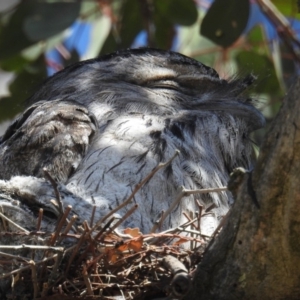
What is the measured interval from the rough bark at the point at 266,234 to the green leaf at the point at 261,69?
2862 millimetres

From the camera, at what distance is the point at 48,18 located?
5.51 metres

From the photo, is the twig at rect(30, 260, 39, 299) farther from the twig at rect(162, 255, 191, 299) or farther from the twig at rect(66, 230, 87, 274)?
the twig at rect(162, 255, 191, 299)

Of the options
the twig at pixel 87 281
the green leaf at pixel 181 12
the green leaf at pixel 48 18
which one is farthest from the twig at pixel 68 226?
the green leaf at pixel 181 12

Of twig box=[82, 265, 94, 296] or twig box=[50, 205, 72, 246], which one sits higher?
twig box=[50, 205, 72, 246]

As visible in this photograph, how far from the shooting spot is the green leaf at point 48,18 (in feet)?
17.6

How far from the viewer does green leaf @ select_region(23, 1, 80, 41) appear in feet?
17.6

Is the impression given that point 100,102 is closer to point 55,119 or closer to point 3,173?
point 55,119

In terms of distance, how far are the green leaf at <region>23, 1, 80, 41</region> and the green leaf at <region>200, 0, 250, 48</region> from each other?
37.2 inches

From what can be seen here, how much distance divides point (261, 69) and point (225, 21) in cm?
71

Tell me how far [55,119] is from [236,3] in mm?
1846

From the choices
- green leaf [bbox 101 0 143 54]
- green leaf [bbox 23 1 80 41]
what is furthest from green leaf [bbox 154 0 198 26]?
green leaf [bbox 23 1 80 41]

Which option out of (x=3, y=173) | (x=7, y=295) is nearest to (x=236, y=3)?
(x=3, y=173)

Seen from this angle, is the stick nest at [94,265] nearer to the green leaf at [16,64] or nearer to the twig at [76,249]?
the twig at [76,249]

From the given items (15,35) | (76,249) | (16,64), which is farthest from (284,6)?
(76,249)
